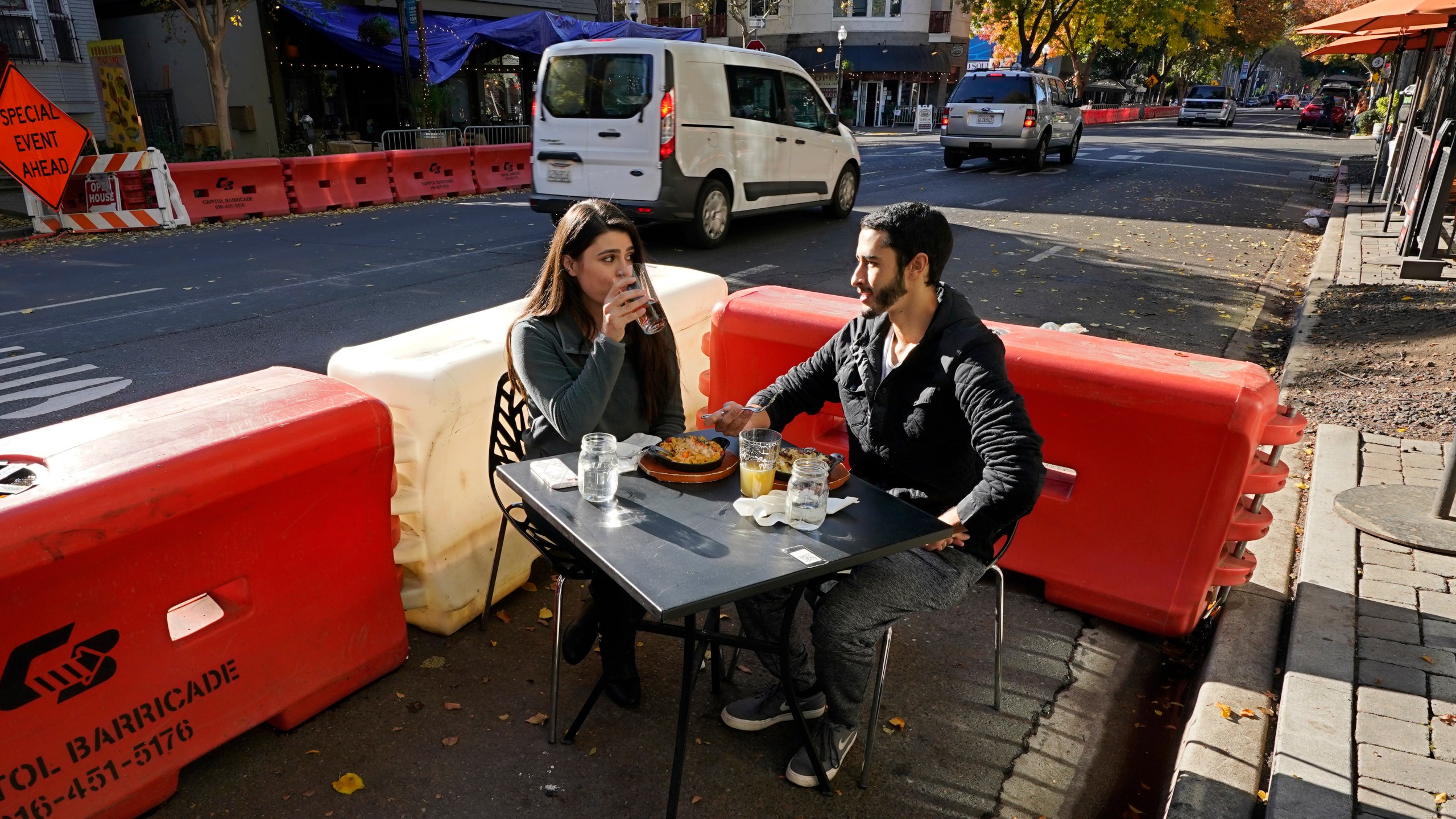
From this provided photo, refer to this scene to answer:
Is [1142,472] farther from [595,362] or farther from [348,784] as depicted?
[348,784]

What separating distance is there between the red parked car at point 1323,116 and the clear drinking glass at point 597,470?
162 feet

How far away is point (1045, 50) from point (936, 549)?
6584 cm

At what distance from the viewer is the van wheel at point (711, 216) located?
35.1ft

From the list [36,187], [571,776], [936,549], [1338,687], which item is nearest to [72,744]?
[571,776]

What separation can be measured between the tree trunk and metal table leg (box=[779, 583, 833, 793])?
1773 centimetres

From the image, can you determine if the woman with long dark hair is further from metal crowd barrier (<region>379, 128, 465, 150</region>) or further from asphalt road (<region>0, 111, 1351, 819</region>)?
metal crowd barrier (<region>379, 128, 465, 150</region>)

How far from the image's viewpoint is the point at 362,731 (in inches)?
117

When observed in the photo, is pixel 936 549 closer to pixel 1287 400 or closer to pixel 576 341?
pixel 576 341

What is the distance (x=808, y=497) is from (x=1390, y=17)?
12.1 meters

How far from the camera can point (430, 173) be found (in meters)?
16.1

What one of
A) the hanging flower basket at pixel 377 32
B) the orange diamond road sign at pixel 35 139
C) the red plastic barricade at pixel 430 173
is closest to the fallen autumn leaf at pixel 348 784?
the orange diamond road sign at pixel 35 139

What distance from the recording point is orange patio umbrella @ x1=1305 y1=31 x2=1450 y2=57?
15141mm

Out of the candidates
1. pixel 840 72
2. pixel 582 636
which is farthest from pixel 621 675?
pixel 840 72

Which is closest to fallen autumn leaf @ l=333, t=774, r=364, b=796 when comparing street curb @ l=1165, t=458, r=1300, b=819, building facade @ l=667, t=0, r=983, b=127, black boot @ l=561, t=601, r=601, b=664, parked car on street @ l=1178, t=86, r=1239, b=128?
black boot @ l=561, t=601, r=601, b=664
